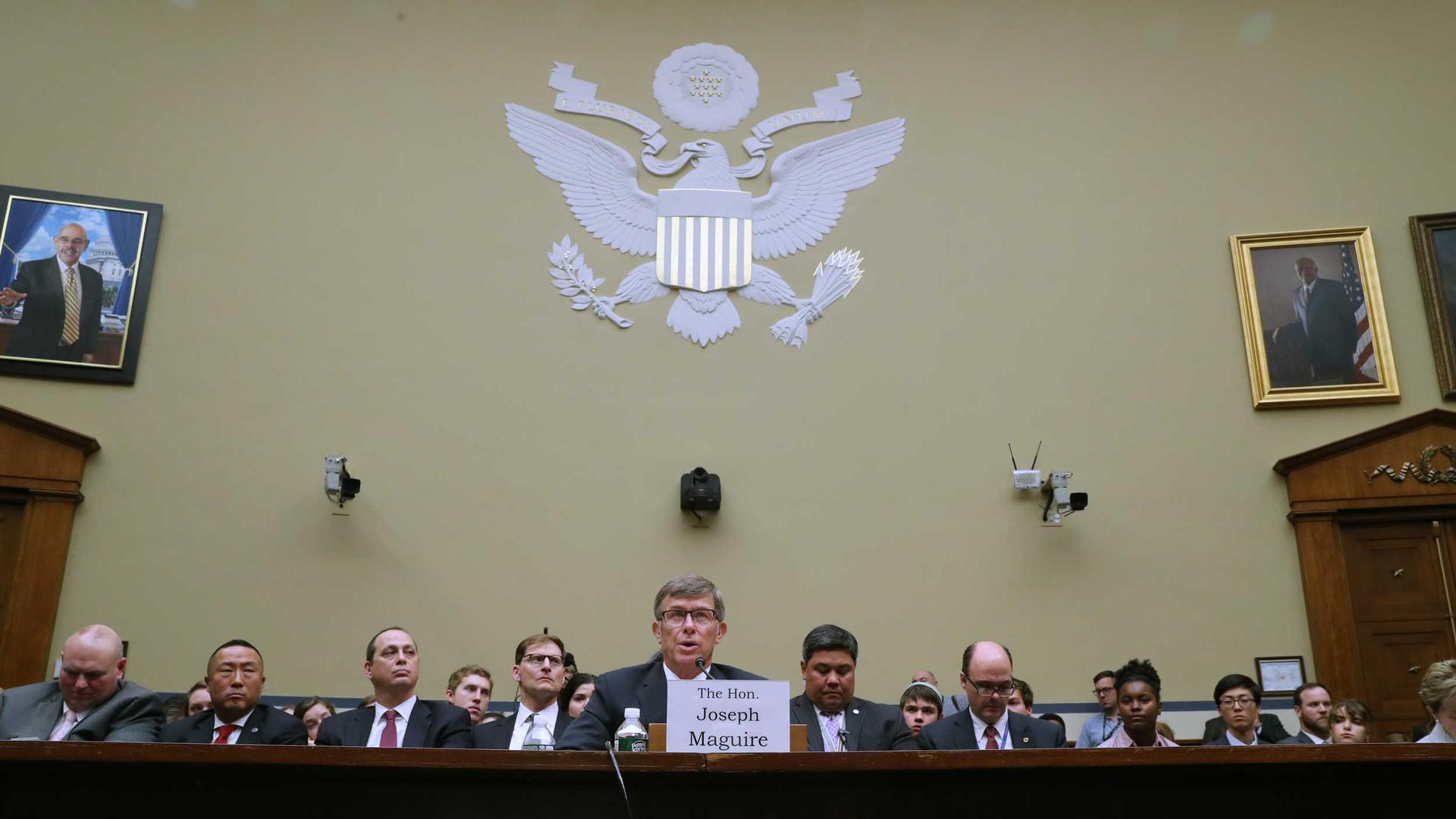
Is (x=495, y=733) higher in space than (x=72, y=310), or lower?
lower

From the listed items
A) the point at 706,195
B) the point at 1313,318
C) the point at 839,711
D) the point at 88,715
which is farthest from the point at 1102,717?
the point at 88,715

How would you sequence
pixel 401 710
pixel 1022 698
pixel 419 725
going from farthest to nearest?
1. pixel 1022 698
2. pixel 401 710
3. pixel 419 725

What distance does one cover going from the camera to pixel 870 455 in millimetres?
7898

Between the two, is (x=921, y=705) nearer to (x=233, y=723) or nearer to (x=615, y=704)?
(x=615, y=704)

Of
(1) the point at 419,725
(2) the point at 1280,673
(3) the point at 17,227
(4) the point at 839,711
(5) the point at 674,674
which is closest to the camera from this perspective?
(5) the point at 674,674

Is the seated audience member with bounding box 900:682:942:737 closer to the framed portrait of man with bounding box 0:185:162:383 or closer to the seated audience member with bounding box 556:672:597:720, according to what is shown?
the seated audience member with bounding box 556:672:597:720

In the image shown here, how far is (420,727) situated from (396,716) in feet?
0.50

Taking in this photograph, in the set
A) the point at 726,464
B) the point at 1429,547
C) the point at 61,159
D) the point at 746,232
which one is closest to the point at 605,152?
the point at 746,232

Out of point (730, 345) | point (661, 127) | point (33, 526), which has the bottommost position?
point (33, 526)

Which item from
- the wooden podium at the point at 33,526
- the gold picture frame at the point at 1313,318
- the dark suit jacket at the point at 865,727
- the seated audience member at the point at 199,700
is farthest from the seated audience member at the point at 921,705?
the wooden podium at the point at 33,526

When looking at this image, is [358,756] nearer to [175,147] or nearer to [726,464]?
[726,464]

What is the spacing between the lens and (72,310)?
25.4 ft

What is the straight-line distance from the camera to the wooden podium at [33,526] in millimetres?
7039

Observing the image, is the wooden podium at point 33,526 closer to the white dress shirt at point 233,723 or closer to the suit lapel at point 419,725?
the white dress shirt at point 233,723
